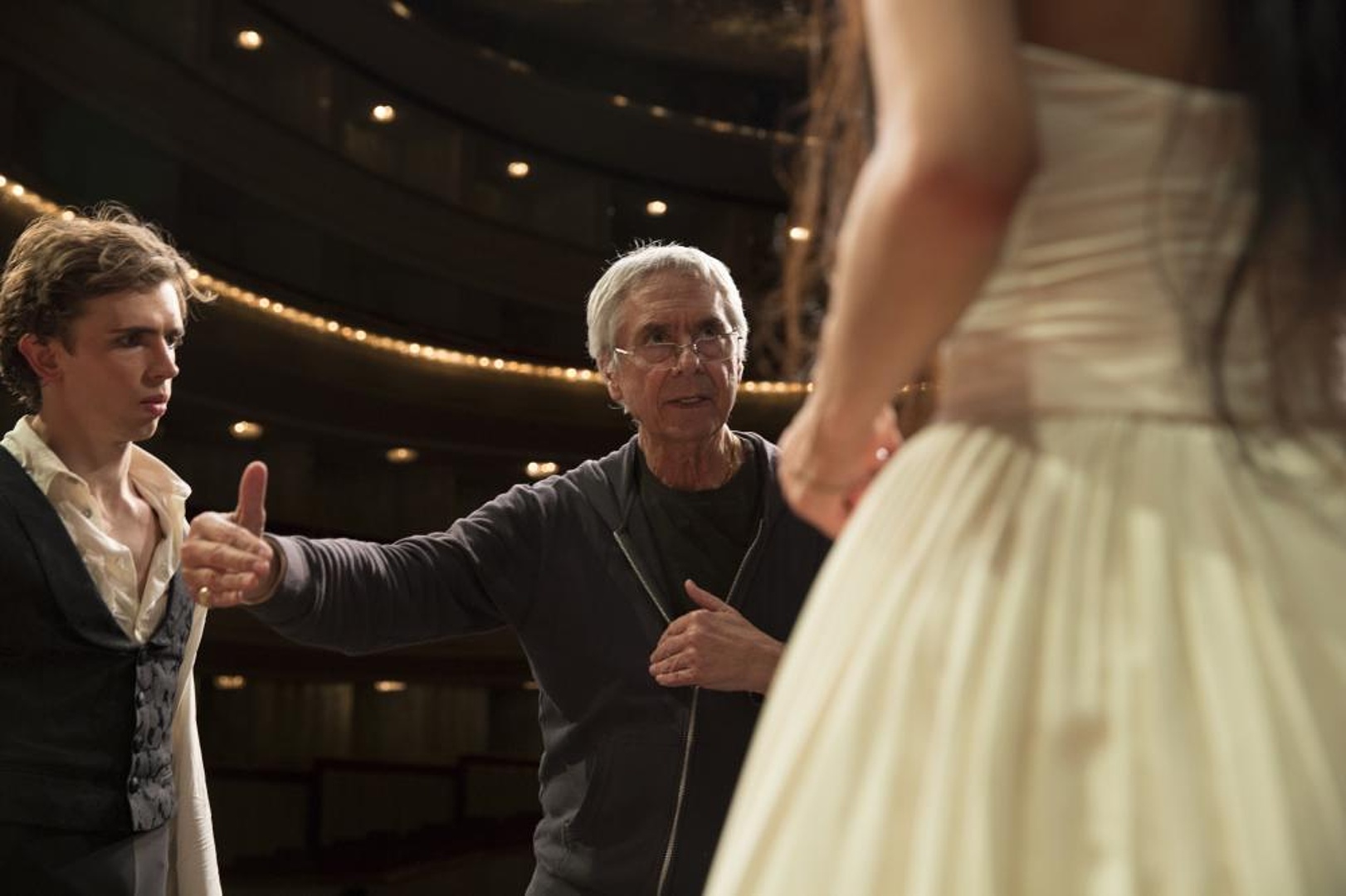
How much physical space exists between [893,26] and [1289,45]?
256 millimetres

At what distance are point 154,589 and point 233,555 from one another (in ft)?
2.43

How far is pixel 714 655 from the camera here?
2307mm

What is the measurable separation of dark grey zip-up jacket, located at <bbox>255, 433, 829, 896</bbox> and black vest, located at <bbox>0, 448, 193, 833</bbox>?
1.53 ft

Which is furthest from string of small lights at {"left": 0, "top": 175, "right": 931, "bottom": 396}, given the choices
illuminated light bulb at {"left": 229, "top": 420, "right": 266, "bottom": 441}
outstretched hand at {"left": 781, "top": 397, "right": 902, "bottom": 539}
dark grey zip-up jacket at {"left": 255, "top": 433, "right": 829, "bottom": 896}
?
outstretched hand at {"left": 781, "top": 397, "right": 902, "bottom": 539}

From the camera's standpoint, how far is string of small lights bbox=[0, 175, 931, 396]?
929 centimetres

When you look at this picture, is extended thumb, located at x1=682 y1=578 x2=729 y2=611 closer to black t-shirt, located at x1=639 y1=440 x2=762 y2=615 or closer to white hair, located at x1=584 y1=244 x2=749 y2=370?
black t-shirt, located at x1=639 y1=440 x2=762 y2=615

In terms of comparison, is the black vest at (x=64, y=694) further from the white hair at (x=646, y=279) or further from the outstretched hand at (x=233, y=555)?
the white hair at (x=646, y=279)

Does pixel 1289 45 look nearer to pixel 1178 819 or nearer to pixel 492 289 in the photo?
pixel 1178 819

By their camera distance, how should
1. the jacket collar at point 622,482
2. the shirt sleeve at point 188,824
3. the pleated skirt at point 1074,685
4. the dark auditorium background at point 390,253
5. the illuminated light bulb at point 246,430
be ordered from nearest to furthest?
the pleated skirt at point 1074,685 < the jacket collar at point 622,482 < the shirt sleeve at point 188,824 < the dark auditorium background at point 390,253 < the illuminated light bulb at point 246,430

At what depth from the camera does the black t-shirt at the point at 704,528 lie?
268 cm

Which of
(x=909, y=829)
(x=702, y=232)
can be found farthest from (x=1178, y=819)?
(x=702, y=232)

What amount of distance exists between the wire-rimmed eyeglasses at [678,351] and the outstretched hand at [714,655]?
53 centimetres

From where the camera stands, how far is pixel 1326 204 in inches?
38.9

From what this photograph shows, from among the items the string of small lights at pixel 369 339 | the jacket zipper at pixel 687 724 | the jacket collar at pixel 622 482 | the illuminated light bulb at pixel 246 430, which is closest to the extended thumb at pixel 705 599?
the jacket zipper at pixel 687 724
